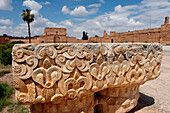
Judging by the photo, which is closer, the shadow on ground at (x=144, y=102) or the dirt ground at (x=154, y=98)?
the dirt ground at (x=154, y=98)

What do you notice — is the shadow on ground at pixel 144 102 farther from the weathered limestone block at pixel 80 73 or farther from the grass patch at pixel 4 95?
the grass patch at pixel 4 95

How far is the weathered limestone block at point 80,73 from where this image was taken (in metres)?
1.31

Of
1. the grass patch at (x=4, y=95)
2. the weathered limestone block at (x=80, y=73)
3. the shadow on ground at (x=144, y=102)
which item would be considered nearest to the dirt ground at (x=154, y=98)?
the shadow on ground at (x=144, y=102)

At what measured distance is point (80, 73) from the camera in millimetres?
1605

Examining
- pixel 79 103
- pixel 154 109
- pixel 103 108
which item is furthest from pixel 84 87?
pixel 154 109

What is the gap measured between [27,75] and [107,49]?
1.16m

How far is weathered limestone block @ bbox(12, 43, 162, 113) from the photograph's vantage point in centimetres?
131

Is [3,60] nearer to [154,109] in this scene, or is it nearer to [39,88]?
[39,88]

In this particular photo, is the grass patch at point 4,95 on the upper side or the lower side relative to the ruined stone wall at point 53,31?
lower

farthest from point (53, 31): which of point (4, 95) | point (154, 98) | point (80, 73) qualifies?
point (80, 73)

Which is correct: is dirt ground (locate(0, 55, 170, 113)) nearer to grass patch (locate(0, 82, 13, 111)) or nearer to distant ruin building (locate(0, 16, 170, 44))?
grass patch (locate(0, 82, 13, 111))

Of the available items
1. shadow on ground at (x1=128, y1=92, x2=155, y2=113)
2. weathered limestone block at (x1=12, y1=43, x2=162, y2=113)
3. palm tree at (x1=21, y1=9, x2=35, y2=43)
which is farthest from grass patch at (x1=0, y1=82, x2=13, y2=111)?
palm tree at (x1=21, y1=9, x2=35, y2=43)

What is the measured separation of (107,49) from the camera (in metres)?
1.79

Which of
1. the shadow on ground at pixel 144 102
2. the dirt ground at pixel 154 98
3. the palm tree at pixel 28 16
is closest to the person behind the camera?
the dirt ground at pixel 154 98
